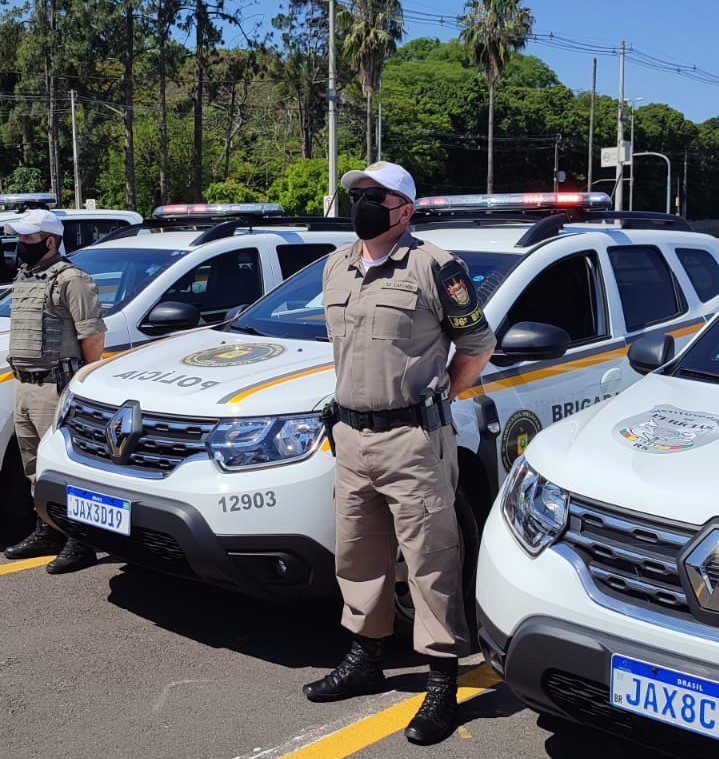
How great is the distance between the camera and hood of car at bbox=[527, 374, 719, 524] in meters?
2.65

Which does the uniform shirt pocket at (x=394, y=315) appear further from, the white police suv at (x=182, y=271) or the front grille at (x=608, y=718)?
the white police suv at (x=182, y=271)

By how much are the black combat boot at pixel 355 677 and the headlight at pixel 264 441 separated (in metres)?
0.71

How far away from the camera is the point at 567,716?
2812mm

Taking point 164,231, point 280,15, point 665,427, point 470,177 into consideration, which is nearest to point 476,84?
point 470,177

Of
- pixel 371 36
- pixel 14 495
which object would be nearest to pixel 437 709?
pixel 14 495

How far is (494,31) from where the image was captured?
51.8 m

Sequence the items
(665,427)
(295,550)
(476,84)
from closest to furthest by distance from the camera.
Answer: (665,427), (295,550), (476,84)

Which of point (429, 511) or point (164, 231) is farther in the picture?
point (164, 231)

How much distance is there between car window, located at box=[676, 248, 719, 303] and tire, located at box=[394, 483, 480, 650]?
2296 mm

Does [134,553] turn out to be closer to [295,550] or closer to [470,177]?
[295,550]

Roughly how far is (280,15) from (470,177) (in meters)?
23.2

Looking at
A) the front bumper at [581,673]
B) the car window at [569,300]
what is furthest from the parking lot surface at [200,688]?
the car window at [569,300]

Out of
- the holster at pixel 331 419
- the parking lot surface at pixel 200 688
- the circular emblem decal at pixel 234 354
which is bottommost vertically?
the parking lot surface at pixel 200 688

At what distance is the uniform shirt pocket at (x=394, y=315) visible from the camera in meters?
3.39
